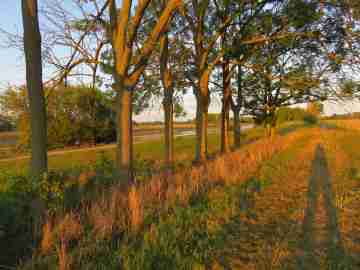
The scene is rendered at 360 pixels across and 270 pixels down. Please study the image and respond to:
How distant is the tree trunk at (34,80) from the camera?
4.34m

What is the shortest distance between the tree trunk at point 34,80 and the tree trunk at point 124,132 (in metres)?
2.22

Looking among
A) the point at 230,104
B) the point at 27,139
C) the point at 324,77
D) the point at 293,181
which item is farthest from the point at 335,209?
the point at 27,139

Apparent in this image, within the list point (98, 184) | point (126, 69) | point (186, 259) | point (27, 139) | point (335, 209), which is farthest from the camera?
point (27, 139)

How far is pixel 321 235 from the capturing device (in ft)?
12.5

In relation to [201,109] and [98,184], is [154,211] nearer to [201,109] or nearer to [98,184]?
[98,184]

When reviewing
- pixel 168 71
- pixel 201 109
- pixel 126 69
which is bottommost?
pixel 201 109

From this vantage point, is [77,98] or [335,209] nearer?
[335,209]

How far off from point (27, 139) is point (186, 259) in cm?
2542

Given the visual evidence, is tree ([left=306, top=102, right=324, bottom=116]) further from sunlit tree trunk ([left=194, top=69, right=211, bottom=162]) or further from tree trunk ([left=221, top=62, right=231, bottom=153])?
sunlit tree trunk ([left=194, top=69, right=211, bottom=162])

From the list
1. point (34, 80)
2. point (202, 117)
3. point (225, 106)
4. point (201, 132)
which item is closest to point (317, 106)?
point (225, 106)

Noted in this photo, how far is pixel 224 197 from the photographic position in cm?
548

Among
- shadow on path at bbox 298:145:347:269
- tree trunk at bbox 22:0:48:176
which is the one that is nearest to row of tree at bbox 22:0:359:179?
tree trunk at bbox 22:0:48:176

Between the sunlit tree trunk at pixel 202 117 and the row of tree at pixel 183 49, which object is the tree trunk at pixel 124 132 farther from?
the sunlit tree trunk at pixel 202 117

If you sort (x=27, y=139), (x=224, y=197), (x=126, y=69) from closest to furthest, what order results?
(x=224, y=197), (x=126, y=69), (x=27, y=139)
